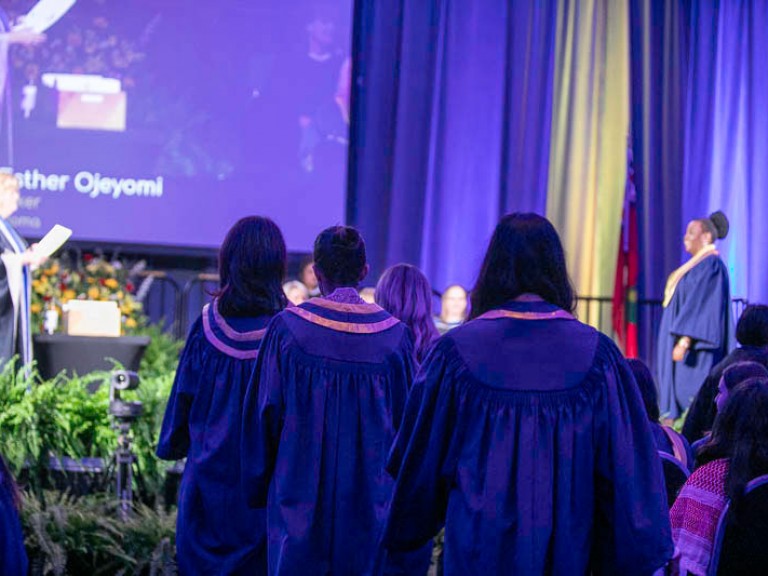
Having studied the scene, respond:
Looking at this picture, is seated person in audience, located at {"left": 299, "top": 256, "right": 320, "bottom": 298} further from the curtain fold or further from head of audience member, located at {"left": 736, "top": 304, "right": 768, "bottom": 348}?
head of audience member, located at {"left": 736, "top": 304, "right": 768, "bottom": 348}

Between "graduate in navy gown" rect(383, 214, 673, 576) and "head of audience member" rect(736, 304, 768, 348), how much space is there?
2493 millimetres

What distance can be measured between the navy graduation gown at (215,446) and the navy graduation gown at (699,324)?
4.40m

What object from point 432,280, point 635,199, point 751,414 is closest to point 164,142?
point 432,280

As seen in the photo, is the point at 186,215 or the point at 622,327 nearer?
the point at 186,215

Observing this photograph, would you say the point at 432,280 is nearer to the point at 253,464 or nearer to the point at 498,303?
the point at 253,464

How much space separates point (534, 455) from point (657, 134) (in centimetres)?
763

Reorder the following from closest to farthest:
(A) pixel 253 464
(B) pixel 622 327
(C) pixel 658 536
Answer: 1. (C) pixel 658 536
2. (A) pixel 253 464
3. (B) pixel 622 327

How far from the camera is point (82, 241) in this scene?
9.11 m

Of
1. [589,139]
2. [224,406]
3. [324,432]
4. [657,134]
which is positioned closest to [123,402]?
[224,406]

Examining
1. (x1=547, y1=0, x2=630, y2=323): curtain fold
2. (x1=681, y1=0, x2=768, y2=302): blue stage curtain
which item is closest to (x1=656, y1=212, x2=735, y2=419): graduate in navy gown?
(x1=547, y1=0, x2=630, y2=323): curtain fold

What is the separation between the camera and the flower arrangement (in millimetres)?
8141

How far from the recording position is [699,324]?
7.79 metres

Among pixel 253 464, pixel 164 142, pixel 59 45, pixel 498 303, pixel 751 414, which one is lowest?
pixel 253 464

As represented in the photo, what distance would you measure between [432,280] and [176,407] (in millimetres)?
5825
